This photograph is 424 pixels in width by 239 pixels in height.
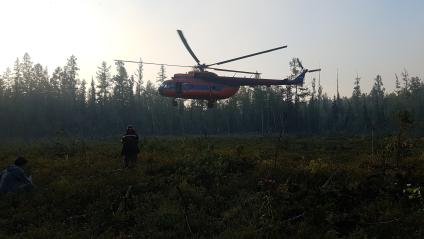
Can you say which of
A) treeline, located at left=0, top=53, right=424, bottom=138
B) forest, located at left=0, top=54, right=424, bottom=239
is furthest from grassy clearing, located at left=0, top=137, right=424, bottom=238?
treeline, located at left=0, top=53, right=424, bottom=138

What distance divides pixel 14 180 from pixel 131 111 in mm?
80140

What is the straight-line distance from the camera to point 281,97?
94.2m

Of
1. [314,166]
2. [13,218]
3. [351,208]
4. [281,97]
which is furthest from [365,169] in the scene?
[281,97]

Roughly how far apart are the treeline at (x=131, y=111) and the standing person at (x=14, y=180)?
6492 cm

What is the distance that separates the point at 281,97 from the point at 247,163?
80.4 meters

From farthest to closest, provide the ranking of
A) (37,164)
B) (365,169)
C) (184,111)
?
(184,111)
(37,164)
(365,169)

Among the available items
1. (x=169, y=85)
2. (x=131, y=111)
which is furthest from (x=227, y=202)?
(x=131, y=111)

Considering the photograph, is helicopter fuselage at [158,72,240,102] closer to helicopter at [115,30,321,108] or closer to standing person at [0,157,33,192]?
helicopter at [115,30,321,108]

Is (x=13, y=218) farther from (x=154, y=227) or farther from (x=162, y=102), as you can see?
(x=162, y=102)

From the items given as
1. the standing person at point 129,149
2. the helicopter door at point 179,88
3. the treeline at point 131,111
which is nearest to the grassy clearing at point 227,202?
the standing person at point 129,149

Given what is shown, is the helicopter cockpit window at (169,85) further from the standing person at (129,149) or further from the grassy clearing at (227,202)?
the grassy clearing at (227,202)

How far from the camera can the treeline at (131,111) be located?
263 ft

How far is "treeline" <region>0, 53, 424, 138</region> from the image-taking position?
80125 millimetres

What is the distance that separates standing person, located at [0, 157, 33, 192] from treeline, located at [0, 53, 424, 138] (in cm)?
6492
